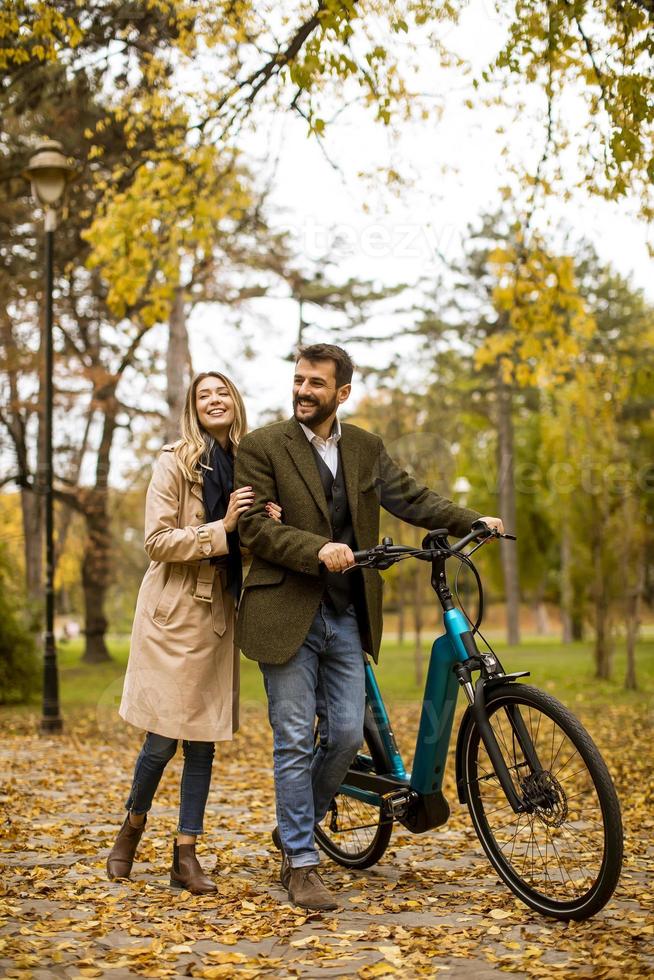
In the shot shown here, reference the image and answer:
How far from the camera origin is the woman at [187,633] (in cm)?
406

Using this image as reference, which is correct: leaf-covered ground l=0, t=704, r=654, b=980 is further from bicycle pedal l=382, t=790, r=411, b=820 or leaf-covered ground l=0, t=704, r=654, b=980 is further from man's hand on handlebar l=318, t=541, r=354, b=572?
man's hand on handlebar l=318, t=541, r=354, b=572

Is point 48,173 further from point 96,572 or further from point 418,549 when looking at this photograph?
point 96,572

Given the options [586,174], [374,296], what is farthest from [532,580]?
[586,174]

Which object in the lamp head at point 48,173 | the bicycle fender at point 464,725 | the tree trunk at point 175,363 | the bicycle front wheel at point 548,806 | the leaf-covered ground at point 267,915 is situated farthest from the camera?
the tree trunk at point 175,363

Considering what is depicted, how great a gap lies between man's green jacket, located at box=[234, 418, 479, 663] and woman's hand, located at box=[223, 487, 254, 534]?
1.4 inches

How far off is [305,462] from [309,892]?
1.60m

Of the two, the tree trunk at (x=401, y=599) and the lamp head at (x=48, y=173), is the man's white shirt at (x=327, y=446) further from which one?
the tree trunk at (x=401, y=599)

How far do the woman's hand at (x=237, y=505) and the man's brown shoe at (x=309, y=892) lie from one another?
1.32 m

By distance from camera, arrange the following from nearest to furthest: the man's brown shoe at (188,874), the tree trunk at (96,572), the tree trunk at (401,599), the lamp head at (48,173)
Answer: the man's brown shoe at (188,874) < the lamp head at (48,173) < the tree trunk at (96,572) < the tree trunk at (401,599)

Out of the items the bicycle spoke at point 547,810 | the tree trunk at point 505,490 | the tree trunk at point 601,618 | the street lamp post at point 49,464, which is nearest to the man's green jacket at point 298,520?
the bicycle spoke at point 547,810

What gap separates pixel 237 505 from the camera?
154 inches

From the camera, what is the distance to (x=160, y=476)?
13.8 ft

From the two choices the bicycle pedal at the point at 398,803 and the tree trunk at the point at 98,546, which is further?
the tree trunk at the point at 98,546

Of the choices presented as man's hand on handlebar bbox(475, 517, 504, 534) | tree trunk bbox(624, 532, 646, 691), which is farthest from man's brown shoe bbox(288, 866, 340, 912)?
tree trunk bbox(624, 532, 646, 691)
